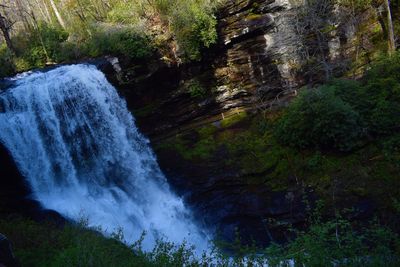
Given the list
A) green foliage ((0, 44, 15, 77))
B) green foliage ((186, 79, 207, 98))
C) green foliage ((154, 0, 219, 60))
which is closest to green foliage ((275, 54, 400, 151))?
green foliage ((186, 79, 207, 98))

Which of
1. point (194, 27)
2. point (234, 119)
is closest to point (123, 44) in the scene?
point (194, 27)

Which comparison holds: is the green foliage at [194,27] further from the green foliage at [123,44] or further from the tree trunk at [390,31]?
the tree trunk at [390,31]

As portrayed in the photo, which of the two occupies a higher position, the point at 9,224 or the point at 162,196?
the point at 9,224

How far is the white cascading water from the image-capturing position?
37.4ft

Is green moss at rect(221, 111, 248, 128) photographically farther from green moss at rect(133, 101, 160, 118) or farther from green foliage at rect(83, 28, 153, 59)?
green foliage at rect(83, 28, 153, 59)

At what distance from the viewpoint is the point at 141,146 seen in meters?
14.5

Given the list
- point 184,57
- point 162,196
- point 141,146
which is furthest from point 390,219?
point 184,57

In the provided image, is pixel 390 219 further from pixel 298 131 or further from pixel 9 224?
pixel 9 224

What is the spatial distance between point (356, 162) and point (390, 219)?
236 centimetres

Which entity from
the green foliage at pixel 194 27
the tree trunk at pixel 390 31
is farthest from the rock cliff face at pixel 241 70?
the tree trunk at pixel 390 31

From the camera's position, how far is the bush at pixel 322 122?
1137 centimetres

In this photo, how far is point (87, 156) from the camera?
13.2m

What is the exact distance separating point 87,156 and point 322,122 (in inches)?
327

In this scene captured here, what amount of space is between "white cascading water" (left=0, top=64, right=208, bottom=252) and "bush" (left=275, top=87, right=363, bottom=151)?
15.2ft
